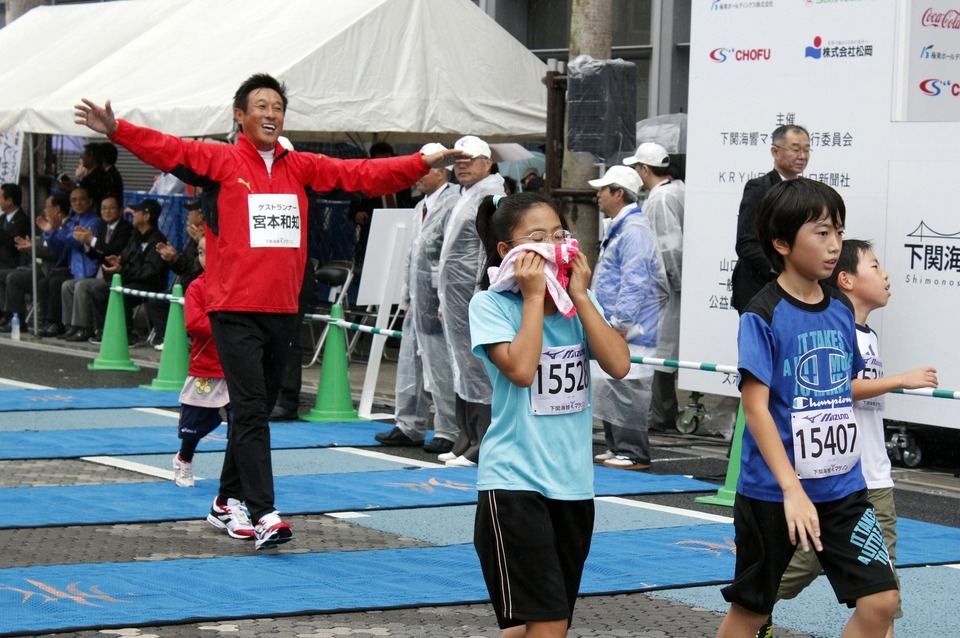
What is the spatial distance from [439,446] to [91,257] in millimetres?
7936

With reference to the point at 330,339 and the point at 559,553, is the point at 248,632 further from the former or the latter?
the point at 330,339

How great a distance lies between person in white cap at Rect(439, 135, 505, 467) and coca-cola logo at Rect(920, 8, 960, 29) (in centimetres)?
275

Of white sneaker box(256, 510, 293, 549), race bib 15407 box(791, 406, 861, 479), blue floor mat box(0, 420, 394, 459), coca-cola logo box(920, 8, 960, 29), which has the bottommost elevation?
blue floor mat box(0, 420, 394, 459)

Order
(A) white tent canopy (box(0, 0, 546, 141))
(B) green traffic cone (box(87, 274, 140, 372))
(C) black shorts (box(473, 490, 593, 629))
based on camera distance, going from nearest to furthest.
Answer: (C) black shorts (box(473, 490, 593, 629)) < (A) white tent canopy (box(0, 0, 546, 141)) < (B) green traffic cone (box(87, 274, 140, 372))

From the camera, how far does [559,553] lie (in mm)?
4445

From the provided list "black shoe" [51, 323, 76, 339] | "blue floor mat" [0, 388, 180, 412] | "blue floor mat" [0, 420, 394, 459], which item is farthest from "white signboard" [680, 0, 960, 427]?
"black shoe" [51, 323, 76, 339]

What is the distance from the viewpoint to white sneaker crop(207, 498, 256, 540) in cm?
746

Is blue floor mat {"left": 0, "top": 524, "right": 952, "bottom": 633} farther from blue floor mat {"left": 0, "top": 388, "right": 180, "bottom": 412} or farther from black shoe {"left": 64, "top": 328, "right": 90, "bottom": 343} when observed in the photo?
black shoe {"left": 64, "top": 328, "right": 90, "bottom": 343}

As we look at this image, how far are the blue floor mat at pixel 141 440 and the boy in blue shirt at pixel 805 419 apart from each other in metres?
6.52

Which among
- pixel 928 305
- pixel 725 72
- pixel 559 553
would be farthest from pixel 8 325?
pixel 559 553

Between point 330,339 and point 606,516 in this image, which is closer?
point 606,516

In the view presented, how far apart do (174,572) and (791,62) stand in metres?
5.23

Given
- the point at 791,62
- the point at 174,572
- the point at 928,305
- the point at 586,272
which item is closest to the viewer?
the point at 586,272

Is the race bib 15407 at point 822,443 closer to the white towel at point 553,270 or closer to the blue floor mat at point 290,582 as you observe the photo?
the white towel at point 553,270
